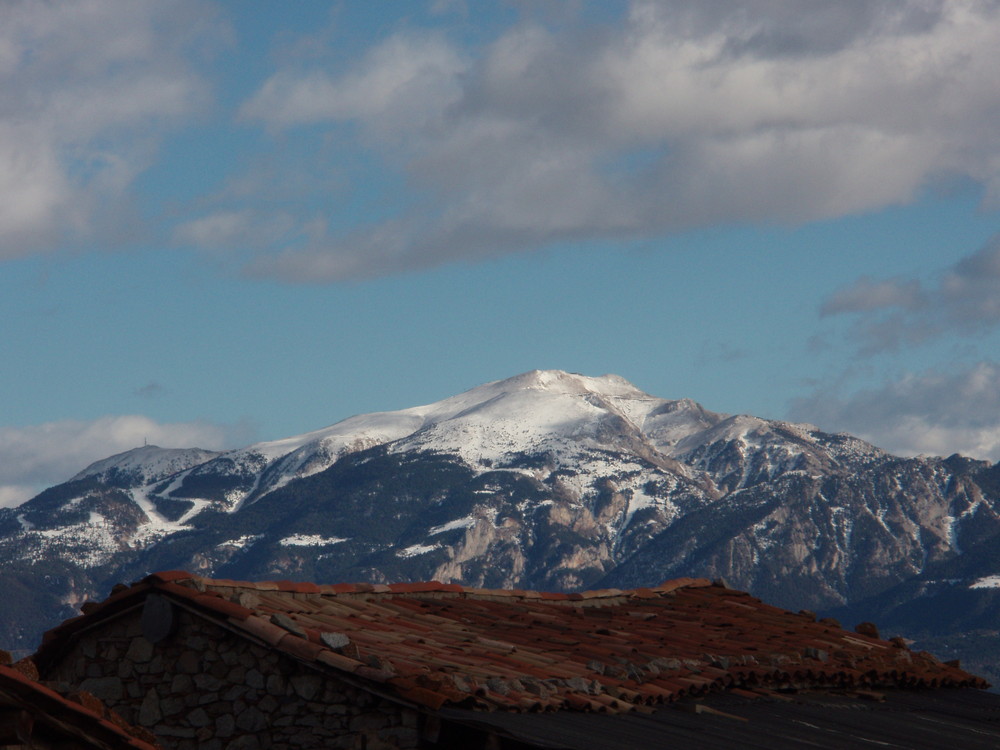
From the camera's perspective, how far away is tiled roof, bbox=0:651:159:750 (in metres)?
9.35

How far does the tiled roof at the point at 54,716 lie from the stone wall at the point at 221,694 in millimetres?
4524

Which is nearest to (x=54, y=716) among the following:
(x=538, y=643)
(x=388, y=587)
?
(x=538, y=643)

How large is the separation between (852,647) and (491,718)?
10872mm

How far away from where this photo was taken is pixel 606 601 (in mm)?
23656

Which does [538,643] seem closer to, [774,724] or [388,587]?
[388,587]

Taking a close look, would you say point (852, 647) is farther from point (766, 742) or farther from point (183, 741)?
point (183, 741)

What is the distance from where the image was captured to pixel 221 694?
1532cm

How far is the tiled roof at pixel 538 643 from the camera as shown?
14.6 meters

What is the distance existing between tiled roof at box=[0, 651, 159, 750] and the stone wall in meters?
4.52

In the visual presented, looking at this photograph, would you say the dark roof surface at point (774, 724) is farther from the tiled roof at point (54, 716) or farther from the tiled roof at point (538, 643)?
the tiled roof at point (54, 716)

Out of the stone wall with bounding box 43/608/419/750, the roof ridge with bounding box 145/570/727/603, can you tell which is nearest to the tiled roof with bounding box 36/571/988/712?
the roof ridge with bounding box 145/570/727/603

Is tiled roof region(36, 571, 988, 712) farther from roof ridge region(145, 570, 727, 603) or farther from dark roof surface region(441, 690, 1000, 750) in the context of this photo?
dark roof surface region(441, 690, 1000, 750)

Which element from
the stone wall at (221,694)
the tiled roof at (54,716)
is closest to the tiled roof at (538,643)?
the stone wall at (221,694)

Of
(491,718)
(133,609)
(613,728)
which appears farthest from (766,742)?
(133,609)
